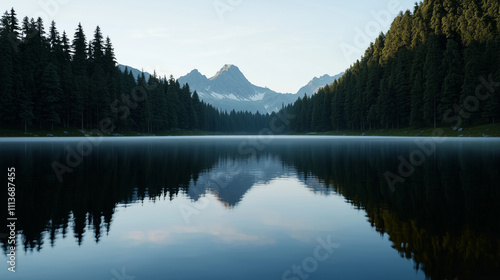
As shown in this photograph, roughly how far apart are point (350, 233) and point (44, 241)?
7.86m

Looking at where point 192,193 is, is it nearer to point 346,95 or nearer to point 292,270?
point 292,270

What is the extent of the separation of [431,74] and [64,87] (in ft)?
285

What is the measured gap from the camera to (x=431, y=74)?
83438 millimetres

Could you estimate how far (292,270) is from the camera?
7.05m

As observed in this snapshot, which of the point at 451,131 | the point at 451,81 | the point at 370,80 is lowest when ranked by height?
the point at 451,131

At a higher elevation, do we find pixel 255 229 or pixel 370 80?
pixel 370 80

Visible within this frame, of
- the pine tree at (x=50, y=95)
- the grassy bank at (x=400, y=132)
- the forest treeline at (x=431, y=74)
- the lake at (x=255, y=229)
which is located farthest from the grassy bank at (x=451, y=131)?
the pine tree at (x=50, y=95)

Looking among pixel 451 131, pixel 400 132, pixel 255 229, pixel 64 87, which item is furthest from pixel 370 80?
pixel 255 229

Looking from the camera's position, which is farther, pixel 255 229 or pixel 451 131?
pixel 451 131

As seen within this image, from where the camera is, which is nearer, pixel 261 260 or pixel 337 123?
pixel 261 260

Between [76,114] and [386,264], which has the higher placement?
[76,114]

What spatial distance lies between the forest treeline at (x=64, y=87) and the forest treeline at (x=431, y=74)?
68.7 metres

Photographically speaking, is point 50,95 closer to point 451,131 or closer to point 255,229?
point 255,229

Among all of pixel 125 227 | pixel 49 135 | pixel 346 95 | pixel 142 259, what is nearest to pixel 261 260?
pixel 142 259
